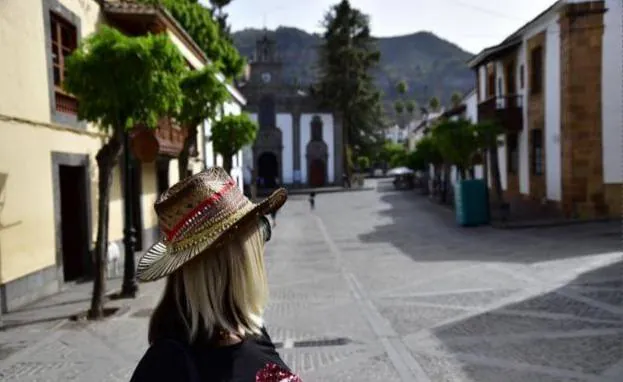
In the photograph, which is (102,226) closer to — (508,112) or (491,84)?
(508,112)

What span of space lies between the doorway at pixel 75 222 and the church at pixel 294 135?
132 ft

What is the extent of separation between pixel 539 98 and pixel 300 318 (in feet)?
55.1

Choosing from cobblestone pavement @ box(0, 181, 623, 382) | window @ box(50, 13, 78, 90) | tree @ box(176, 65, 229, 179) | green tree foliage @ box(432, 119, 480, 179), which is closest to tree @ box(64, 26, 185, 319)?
cobblestone pavement @ box(0, 181, 623, 382)

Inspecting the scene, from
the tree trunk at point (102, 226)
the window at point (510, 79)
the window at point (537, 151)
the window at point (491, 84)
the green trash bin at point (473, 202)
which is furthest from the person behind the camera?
the window at point (491, 84)

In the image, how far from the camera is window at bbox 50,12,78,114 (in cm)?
1109

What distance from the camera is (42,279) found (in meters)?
10.1

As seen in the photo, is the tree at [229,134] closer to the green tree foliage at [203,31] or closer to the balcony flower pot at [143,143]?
the green tree foliage at [203,31]

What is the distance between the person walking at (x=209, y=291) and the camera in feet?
5.20

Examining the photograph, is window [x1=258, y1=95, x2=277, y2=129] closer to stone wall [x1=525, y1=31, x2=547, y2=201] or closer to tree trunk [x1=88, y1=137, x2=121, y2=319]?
stone wall [x1=525, y1=31, x2=547, y2=201]

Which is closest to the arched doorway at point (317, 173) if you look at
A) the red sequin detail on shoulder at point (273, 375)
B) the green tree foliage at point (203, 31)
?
the green tree foliage at point (203, 31)

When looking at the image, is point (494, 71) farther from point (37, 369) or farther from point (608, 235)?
point (37, 369)

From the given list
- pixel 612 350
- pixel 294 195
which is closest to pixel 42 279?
pixel 612 350

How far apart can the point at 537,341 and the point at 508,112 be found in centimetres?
1817

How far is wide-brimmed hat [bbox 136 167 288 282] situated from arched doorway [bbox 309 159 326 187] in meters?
51.5
